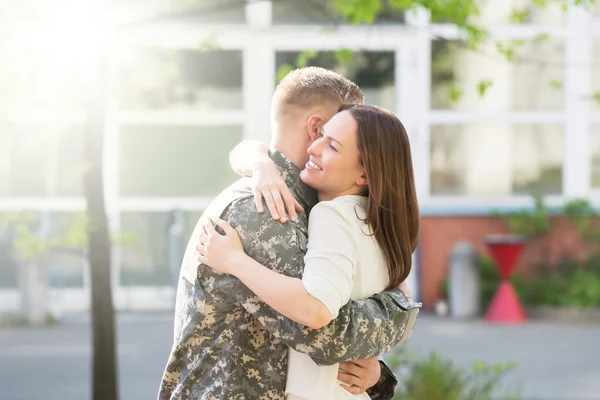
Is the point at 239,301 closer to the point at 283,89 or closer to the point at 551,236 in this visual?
the point at 283,89

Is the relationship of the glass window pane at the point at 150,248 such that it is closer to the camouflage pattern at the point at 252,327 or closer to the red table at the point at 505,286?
the red table at the point at 505,286

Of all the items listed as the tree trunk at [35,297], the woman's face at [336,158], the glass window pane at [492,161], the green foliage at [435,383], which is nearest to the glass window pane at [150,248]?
the tree trunk at [35,297]

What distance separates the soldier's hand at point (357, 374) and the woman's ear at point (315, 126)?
57 cm

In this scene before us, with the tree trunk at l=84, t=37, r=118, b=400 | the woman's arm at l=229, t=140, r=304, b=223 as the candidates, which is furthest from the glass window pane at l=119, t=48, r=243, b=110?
the woman's arm at l=229, t=140, r=304, b=223

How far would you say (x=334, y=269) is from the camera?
240cm

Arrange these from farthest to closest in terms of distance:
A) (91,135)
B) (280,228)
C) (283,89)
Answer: (91,135)
(283,89)
(280,228)

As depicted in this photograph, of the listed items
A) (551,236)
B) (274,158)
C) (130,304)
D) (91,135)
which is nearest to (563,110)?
(551,236)

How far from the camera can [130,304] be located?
475 inches

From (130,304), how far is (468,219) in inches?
156

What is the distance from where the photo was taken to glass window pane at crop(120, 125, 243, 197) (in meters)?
12.4

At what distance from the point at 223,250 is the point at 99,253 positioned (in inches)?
130

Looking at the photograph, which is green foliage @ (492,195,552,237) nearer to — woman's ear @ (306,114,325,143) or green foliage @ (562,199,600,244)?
green foliage @ (562,199,600,244)

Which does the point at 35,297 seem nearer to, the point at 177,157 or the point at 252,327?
the point at 177,157

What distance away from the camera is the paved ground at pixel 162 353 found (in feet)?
25.0
